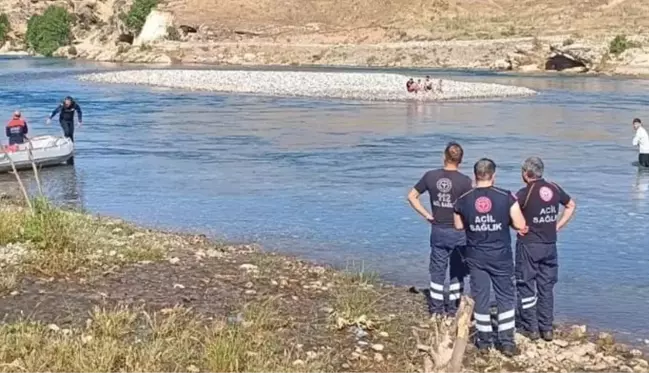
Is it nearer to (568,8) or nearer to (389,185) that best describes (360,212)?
(389,185)

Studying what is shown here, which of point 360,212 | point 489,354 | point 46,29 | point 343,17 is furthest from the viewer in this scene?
point 46,29

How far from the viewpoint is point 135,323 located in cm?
859

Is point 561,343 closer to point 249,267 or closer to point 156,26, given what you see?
point 249,267

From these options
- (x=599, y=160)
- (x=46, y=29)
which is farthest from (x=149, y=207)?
(x=46, y=29)

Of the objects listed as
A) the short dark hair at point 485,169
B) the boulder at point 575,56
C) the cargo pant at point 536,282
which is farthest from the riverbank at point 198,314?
the boulder at point 575,56

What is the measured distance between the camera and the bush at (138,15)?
122750mm

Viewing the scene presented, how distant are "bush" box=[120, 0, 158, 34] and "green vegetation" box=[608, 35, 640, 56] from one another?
215ft

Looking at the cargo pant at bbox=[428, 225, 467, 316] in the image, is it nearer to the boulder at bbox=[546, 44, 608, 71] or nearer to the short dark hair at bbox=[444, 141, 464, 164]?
the short dark hair at bbox=[444, 141, 464, 164]

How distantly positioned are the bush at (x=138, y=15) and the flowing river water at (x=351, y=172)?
80.1m

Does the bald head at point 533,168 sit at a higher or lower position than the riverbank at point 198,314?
higher

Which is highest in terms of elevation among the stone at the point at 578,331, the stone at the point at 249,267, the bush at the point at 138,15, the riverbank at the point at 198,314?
the bush at the point at 138,15

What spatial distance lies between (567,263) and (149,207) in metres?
7.74

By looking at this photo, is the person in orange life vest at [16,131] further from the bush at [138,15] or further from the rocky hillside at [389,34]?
the bush at [138,15]

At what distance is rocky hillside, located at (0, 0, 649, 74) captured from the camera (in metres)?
78.4
